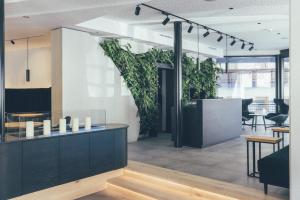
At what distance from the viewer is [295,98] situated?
2.97 m

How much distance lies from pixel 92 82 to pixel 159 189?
3.37m

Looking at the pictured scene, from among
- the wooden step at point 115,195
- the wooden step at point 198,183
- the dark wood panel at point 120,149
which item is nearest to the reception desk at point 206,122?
the wooden step at point 198,183

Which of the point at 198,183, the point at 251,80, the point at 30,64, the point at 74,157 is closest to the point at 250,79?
the point at 251,80

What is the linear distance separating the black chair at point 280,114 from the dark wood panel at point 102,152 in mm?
6642

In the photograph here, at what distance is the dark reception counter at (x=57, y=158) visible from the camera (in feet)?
11.8

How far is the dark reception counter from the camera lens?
3.59 meters

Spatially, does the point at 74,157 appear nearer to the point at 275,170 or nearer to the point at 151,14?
the point at 275,170

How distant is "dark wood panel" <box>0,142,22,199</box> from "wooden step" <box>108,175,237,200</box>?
156 centimetres

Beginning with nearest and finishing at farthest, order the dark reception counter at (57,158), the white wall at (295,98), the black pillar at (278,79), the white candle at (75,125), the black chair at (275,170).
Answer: the white wall at (295,98), the black chair at (275,170), the dark reception counter at (57,158), the white candle at (75,125), the black pillar at (278,79)

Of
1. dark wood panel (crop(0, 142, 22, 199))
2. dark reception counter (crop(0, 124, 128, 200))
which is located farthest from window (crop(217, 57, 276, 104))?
dark wood panel (crop(0, 142, 22, 199))

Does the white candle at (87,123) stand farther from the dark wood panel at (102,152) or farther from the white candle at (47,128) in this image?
the white candle at (47,128)

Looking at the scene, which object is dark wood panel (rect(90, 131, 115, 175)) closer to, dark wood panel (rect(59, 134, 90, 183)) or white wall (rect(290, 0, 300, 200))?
dark wood panel (rect(59, 134, 90, 183))

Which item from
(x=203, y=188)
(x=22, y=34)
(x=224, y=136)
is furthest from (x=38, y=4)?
(x=224, y=136)

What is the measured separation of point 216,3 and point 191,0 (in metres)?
0.50
